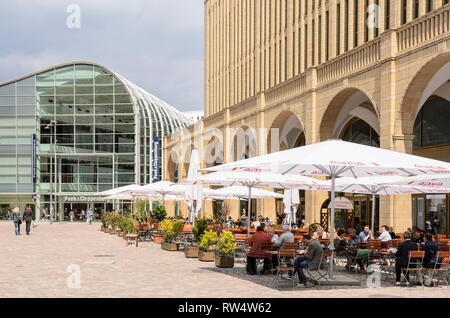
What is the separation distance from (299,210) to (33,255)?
20.8 m

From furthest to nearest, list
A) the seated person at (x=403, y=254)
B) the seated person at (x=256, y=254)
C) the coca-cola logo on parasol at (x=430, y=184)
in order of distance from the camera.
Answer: the coca-cola logo on parasol at (x=430, y=184) < the seated person at (x=256, y=254) < the seated person at (x=403, y=254)

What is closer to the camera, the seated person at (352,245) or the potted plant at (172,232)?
the seated person at (352,245)

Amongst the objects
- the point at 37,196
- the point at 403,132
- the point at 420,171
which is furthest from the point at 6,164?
the point at 420,171

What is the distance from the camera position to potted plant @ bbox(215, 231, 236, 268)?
15.3 meters

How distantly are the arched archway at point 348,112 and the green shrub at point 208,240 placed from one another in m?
11.5

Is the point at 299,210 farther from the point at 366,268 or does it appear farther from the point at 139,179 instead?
the point at 139,179

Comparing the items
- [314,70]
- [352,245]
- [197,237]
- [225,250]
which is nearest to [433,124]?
[314,70]

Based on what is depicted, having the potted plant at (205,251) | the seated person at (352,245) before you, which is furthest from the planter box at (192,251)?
the seated person at (352,245)

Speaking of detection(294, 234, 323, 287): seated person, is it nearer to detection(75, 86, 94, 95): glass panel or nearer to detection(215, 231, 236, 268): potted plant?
detection(215, 231, 236, 268): potted plant

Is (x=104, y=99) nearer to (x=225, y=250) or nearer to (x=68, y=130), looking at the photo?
(x=68, y=130)

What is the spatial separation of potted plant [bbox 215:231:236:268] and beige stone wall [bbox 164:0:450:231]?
807cm

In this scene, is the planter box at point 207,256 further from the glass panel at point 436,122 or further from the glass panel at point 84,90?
the glass panel at point 84,90

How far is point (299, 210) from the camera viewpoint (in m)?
36.5

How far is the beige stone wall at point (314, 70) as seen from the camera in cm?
2061
